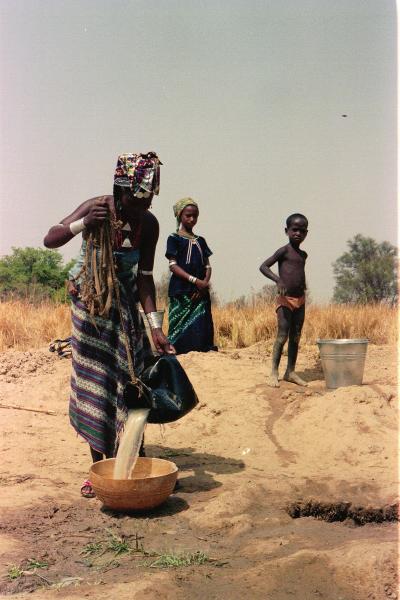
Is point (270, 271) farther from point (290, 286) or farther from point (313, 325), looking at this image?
point (313, 325)

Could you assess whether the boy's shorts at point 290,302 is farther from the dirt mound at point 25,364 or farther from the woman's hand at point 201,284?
the dirt mound at point 25,364

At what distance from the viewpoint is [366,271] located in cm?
2384

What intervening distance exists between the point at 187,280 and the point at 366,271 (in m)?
18.1

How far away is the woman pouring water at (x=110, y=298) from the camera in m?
3.53

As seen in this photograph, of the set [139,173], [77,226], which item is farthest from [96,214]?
[139,173]

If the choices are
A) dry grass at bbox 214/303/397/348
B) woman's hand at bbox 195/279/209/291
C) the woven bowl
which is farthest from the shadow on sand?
dry grass at bbox 214/303/397/348

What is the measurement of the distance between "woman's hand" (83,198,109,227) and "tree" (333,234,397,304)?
18710 mm

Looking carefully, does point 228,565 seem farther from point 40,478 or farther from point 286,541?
point 40,478

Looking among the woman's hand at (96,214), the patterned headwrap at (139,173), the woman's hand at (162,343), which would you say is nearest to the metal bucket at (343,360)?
the woman's hand at (162,343)

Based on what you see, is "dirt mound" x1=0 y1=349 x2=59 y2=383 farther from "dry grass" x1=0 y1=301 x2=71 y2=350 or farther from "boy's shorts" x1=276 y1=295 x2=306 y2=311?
"boy's shorts" x1=276 y1=295 x2=306 y2=311

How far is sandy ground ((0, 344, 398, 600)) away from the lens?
2645mm

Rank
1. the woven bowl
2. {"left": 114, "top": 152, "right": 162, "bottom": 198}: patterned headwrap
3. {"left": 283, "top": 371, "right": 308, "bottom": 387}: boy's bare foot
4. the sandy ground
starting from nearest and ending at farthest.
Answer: the sandy ground, the woven bowl, {"left": 114, "top": 152, "right": 162, "bottom": 198}: patterned headwrap, {"left": 283, "top": 371, "right": 308, "bottom": 387}: boy's bare foot

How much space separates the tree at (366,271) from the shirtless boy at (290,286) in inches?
612

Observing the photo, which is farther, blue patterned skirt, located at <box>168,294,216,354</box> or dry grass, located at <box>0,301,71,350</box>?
dry grass, located at <box>0,301,71,350</box>
